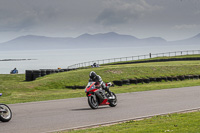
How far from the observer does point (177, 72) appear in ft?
110

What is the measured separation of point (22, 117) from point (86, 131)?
3478 mm

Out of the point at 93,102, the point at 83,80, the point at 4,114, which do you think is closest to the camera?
the point at 4,114

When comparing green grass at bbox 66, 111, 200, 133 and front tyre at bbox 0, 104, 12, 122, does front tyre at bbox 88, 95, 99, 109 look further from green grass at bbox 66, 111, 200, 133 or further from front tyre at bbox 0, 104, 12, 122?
front tyre at bbox 0, 104, 12, 122

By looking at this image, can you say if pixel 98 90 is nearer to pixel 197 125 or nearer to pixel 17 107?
pixel 17 107

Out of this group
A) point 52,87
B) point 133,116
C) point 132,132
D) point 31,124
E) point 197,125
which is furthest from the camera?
point 52,87

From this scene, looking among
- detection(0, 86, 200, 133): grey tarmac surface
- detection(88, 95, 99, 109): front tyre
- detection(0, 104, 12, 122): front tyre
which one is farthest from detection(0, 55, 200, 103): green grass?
detection(0, 104, 12, 122): front tyre

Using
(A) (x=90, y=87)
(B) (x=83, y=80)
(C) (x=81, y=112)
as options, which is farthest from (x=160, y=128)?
(B) (x=83, y=80)

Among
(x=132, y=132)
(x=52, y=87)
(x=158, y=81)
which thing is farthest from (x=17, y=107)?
(x=158, y=81)

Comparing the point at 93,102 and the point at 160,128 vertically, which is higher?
the point at 93,102

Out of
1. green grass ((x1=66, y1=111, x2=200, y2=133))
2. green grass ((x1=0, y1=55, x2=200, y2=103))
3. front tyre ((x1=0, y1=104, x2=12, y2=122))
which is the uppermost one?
green grass ((x1=0, y1=55, x2=200, y2=103))

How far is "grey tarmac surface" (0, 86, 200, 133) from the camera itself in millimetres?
10350

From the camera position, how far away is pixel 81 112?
12.9m

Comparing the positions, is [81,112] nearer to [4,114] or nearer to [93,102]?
[93,102]

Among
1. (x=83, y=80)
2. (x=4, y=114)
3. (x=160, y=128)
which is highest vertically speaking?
(x=83, y=80)
